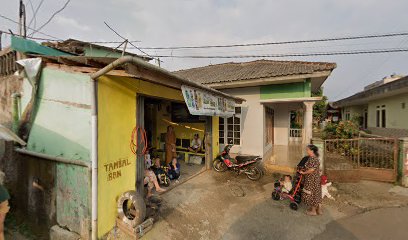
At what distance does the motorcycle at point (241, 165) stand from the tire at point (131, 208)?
4.58 m

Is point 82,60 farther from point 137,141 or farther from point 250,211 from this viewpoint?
point 250,211

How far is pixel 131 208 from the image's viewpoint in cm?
409

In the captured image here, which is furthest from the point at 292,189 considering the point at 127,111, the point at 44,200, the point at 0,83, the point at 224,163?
the point at 0,83

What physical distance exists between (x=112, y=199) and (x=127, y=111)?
1.78 m

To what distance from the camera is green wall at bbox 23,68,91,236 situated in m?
3.69

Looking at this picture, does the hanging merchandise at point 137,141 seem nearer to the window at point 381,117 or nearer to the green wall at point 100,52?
the green wall at point 100,52

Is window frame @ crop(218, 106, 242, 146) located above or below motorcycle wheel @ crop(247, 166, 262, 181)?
above

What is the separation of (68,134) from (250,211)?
4515mm

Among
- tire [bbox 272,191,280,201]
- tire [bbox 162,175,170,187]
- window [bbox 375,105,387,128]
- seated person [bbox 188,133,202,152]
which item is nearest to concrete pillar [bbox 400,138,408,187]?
tire [bbox 272,191,280,201]

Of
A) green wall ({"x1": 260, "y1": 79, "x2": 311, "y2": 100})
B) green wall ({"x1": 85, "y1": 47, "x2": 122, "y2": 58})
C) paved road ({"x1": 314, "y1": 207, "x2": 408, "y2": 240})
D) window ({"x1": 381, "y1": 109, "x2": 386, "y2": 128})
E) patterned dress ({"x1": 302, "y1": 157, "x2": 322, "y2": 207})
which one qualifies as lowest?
paved road ({"x1": 314, "y1": 207, "x2": 408, "y2": 240})

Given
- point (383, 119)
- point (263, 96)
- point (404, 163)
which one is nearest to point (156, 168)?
point (263, 96)

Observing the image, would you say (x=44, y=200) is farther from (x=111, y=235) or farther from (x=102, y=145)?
(x=102, y=145)

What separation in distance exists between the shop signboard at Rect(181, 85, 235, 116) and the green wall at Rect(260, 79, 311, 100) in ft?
8.04

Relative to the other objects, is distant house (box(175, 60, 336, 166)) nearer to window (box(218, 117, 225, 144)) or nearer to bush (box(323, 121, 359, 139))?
window (box(218, 117, 225, 144))
